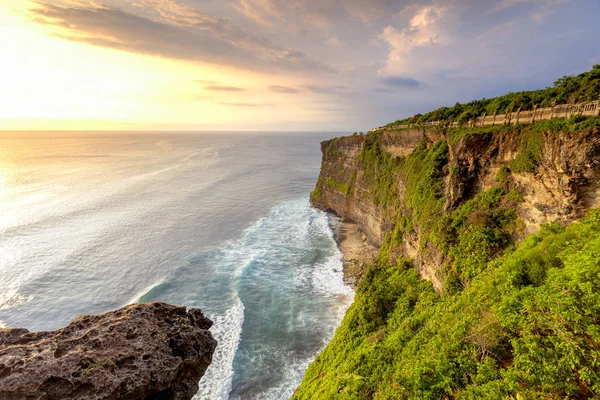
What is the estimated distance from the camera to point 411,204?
28.3 metres

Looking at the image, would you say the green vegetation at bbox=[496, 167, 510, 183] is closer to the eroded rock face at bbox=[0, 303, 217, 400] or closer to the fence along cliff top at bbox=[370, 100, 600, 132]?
the fence along cliff top at bbox=[370, 100, 600, 132]

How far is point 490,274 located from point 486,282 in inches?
29.5

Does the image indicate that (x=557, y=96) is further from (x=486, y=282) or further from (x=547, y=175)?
(x=486, y=282)

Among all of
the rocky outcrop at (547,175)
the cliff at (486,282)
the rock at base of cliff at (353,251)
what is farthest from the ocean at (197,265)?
the rocky outcrop at (547,175)

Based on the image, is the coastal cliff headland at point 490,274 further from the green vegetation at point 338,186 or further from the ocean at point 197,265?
the green vegetation at point 338,186

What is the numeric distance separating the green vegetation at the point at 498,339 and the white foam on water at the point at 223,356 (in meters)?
6.44

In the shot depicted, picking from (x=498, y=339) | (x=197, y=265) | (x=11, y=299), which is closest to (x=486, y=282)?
(x=498, y=339)

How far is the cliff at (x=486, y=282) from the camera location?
898cm

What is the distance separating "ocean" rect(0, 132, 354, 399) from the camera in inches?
962

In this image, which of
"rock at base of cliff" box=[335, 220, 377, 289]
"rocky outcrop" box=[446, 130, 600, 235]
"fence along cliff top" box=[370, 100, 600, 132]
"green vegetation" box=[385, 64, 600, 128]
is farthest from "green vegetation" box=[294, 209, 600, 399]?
"rock at base of cliff" box=[335, 220, 377, 289]

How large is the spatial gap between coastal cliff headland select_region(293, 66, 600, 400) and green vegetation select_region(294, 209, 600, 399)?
0.15 ft

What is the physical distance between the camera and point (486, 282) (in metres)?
14.1

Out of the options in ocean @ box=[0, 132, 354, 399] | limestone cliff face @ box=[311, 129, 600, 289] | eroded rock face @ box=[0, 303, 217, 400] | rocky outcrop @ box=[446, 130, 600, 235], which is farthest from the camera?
ocean @ box=[0, 132, 354, 399]

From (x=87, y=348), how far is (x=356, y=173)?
152 ft
